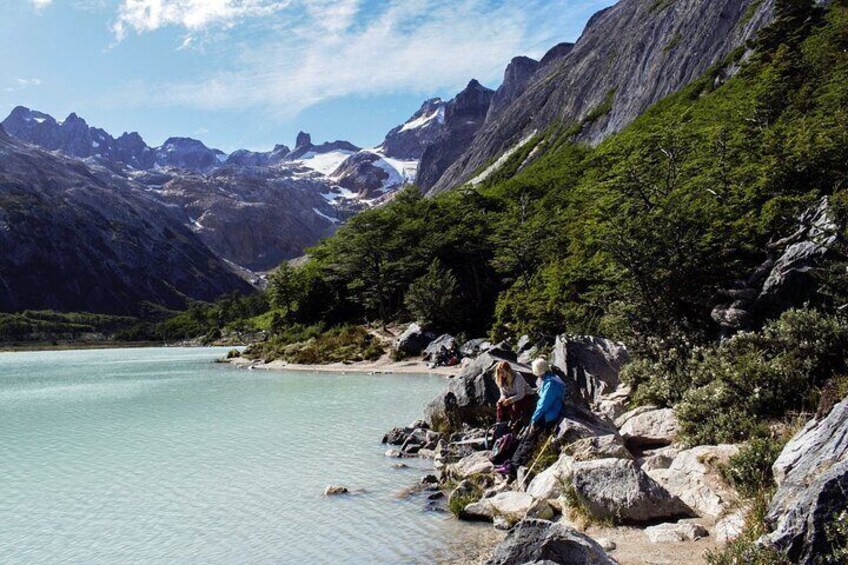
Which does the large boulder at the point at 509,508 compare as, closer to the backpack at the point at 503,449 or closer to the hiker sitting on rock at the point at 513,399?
the backpack at the point at 503,449

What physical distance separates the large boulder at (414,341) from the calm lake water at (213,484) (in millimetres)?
19302

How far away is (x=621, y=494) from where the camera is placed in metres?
9.74

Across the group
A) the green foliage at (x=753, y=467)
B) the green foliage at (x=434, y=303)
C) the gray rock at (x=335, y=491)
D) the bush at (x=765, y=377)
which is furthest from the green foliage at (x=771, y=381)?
the green foliage at (x=434, y=303)

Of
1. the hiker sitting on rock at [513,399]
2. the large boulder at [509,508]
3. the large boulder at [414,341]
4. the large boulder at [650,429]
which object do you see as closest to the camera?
the large boulder at [509,508]

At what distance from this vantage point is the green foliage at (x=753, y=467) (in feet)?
29.7

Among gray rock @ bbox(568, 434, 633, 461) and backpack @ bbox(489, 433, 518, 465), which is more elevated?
gray rock @ bbox(568, 434, 633, 461)

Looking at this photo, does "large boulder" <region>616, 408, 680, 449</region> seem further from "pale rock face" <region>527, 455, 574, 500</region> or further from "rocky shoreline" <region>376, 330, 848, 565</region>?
"pale rock face" <region>527, 455, 574, 500</region>

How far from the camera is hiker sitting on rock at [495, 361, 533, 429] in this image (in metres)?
14.6

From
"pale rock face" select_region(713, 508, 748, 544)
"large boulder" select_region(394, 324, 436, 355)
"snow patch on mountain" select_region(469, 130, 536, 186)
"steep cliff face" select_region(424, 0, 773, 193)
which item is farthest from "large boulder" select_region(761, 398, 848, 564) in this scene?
"snow patch on mountain" select_region(469, 130, 536, 186)

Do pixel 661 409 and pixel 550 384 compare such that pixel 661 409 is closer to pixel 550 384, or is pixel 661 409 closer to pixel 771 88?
pixel 550 384

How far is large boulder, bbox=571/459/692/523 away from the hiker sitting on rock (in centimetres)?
420

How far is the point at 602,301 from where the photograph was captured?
90.6ft

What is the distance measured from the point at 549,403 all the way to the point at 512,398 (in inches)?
53.2

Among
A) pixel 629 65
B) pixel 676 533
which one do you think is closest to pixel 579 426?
pixel 676 533
